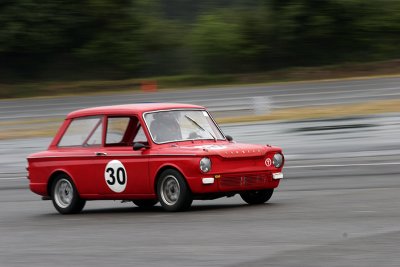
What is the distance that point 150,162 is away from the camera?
11.1 meters

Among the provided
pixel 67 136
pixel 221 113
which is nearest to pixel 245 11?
pixel 221 113

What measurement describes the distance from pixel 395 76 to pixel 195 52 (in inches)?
543

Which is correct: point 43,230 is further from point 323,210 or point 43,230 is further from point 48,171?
point 323,210

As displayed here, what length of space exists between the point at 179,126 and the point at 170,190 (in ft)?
3.44

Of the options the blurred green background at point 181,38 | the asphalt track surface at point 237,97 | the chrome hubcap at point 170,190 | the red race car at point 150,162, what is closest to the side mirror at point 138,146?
the red race car at point 150,162

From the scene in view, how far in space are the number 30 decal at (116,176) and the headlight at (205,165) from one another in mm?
1169

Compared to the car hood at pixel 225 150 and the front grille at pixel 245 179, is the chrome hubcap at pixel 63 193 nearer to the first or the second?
the car hood at pixel 225 150

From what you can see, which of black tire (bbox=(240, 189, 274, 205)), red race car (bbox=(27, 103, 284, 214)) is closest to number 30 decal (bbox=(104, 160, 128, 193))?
red race car (bbox=(27, 103, 284, 214))

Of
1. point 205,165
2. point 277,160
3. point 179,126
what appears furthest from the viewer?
point 179,126

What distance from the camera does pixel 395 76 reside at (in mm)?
39438

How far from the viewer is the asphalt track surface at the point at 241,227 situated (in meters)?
7.59

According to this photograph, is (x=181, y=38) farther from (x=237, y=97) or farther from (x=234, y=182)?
(x=234, y=182)

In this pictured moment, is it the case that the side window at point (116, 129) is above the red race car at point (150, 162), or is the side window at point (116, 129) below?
above

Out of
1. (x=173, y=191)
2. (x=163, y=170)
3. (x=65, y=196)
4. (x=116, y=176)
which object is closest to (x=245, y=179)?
(x=173, y=191)
